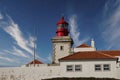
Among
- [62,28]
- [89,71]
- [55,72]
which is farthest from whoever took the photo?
[62,28]

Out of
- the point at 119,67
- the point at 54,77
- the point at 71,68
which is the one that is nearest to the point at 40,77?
the point at 54,77

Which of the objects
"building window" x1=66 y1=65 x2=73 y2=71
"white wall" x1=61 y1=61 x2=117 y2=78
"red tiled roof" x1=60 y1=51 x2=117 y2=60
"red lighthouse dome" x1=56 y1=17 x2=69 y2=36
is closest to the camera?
"white wall" x1=61 y1=61 x2=117 y2=78

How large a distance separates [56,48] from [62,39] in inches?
75.5

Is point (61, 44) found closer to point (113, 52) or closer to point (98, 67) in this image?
point (113, 52)

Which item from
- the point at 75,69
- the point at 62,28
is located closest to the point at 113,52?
→ the point at 62,28

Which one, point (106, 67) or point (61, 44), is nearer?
point (106, 67)

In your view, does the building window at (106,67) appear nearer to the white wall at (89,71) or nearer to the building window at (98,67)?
the white wall at (89,71)

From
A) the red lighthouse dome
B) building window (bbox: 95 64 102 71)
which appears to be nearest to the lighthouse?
the red lighthouse dome

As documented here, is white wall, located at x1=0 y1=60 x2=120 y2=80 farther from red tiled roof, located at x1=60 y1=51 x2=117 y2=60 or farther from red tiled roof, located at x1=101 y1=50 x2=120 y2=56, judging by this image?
red tiled roof, located at x1=101 y1=50 x2=120 y2=56

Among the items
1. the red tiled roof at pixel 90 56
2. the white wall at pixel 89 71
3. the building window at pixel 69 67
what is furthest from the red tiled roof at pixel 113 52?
the building window at pixel 69 67

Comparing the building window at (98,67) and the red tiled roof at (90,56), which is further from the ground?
the red tiled roof at (90,56)

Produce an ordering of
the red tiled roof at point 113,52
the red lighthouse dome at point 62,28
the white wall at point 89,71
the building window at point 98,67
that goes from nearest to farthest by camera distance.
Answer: the white wall at point 89,71 < the building window at point 98,67 < the red tiled roof at point 113,52 < the red lighthouse dome at point 62,28

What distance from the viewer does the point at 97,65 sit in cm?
3184

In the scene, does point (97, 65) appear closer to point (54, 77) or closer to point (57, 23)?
point (54, 77)
